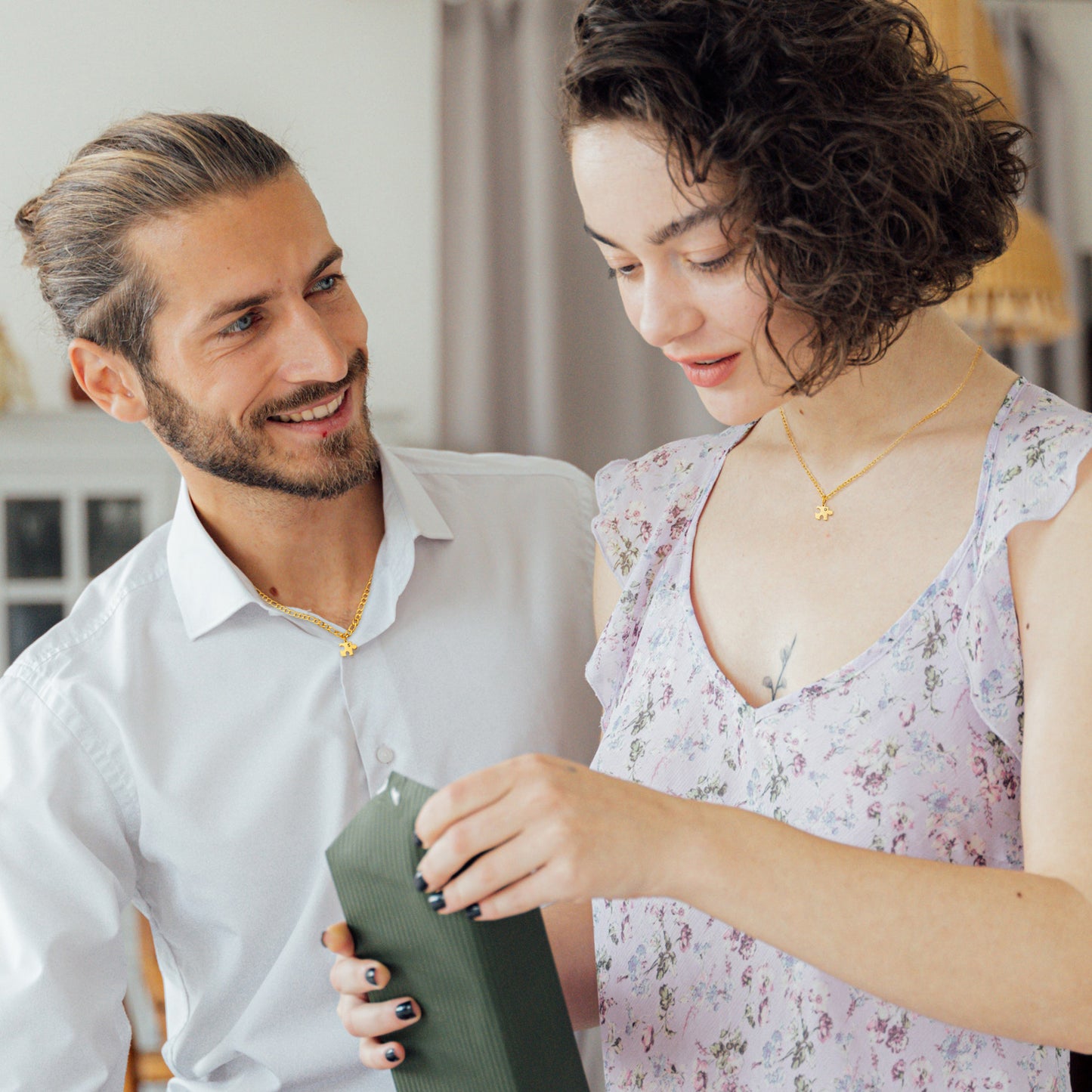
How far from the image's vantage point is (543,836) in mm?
815

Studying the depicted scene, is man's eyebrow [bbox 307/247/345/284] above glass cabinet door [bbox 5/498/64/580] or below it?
above

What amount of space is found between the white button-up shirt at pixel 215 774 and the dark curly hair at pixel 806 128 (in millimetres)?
682

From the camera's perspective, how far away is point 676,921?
1.12 meters

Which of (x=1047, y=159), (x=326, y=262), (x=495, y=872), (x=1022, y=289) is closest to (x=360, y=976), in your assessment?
(x=495, y=872)

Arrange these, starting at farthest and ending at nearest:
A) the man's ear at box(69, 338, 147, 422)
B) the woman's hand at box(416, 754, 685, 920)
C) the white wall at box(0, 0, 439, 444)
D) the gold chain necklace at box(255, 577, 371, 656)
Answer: the white wall at box(0, 0, 439, 444) < the man's ear at box(69, 338, 147, 422) < the gold chain necklace at box(255, 577, 371, 656) < the woman's hand at box(416, 754, 685, 920)

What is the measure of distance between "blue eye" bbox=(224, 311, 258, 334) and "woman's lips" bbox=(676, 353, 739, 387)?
0.66 meters

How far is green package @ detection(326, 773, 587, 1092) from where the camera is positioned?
2.94 ft

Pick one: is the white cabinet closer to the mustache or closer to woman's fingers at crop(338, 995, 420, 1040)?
the mustache

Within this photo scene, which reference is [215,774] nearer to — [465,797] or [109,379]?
[109,379]

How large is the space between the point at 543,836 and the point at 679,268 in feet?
1.49

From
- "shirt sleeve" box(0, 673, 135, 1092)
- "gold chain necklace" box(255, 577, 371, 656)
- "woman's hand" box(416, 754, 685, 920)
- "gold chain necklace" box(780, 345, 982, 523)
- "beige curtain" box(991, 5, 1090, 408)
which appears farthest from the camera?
"beige curtain" box(991, 5, 1090, 408)

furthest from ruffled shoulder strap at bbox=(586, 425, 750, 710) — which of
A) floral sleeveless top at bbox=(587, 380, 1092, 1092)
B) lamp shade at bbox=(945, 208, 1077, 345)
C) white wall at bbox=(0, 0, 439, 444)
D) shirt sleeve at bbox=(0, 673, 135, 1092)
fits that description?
white wall at bbox=(0, 0, 439, 444)

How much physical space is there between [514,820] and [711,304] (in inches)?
17.1

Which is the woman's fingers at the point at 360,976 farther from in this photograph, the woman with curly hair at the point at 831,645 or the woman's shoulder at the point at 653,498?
the woman's shoulder at the point at 653,498
